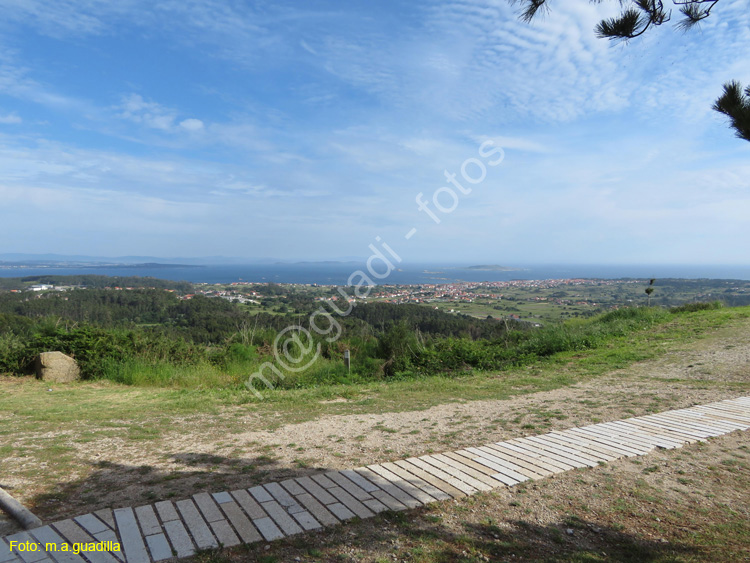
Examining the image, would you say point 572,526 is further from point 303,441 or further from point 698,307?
point 698,307

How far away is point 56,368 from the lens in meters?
8.12

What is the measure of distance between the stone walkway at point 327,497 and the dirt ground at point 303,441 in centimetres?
26

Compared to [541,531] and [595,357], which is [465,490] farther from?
[595,357]

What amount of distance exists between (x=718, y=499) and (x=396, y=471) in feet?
8.04

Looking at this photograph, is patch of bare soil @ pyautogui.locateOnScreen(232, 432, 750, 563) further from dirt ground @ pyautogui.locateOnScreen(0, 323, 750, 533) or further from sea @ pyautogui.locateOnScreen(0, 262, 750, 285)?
sea @ pyautogui.locateOnScreen(0, 262, 750, 285)

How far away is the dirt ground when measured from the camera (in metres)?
3.32

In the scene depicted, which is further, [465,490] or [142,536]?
[465,490]

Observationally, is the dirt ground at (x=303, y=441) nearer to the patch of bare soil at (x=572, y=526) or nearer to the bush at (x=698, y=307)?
the patch of bare soil at (x=572, y=526)

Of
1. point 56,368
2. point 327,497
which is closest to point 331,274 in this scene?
point 56,368

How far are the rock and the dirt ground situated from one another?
429cm

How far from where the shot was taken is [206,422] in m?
5.43

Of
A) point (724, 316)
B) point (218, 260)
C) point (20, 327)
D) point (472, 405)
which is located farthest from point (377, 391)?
point (218, 260)

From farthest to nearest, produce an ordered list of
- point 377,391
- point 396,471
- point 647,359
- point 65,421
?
point 647,359 → point 377,391 → point 65,421 → point 396,471

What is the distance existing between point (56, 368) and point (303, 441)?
629 centimetres
